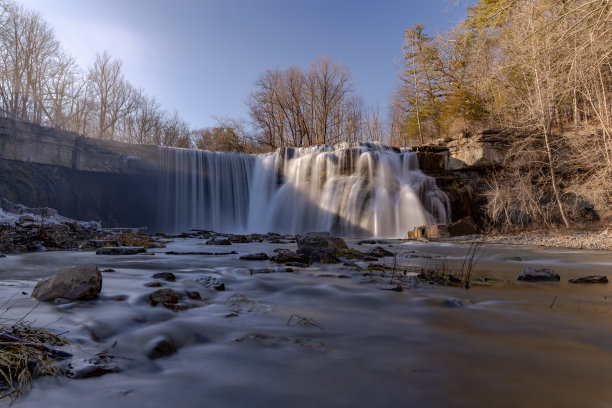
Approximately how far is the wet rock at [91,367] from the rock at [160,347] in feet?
0.80

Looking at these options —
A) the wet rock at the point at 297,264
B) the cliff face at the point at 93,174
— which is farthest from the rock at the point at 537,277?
the cliff face at the point at 93,174

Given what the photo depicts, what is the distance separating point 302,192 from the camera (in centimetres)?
2155

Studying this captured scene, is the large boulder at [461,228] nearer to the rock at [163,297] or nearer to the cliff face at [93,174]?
the cliff face at [93,174]

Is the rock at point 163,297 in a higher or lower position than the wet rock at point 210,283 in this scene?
higher

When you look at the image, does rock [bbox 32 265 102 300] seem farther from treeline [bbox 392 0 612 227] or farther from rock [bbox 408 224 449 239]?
rock [bbox 408 224 449 239]

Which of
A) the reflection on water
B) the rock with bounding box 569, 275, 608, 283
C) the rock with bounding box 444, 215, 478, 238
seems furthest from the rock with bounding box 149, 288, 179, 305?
the rock with bounding box 444, 215, 478, 238

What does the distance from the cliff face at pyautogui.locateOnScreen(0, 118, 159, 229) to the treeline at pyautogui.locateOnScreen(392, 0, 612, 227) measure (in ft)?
66.0

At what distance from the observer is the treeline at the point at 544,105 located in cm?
830

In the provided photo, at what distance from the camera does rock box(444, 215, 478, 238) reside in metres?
14.6

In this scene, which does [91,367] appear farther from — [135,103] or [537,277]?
[135,103]

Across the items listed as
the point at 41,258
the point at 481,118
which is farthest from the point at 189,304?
the point at 481,118

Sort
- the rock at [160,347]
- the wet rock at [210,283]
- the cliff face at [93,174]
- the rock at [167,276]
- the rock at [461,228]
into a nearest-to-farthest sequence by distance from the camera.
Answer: the rock at [160,347] < the wet rock at [210,283] < the rock at [167,276] < the rock at [461,228] < the cliff face at [93,174]

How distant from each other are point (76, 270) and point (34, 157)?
898 inches

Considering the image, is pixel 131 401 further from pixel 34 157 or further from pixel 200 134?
pixel 200 134
